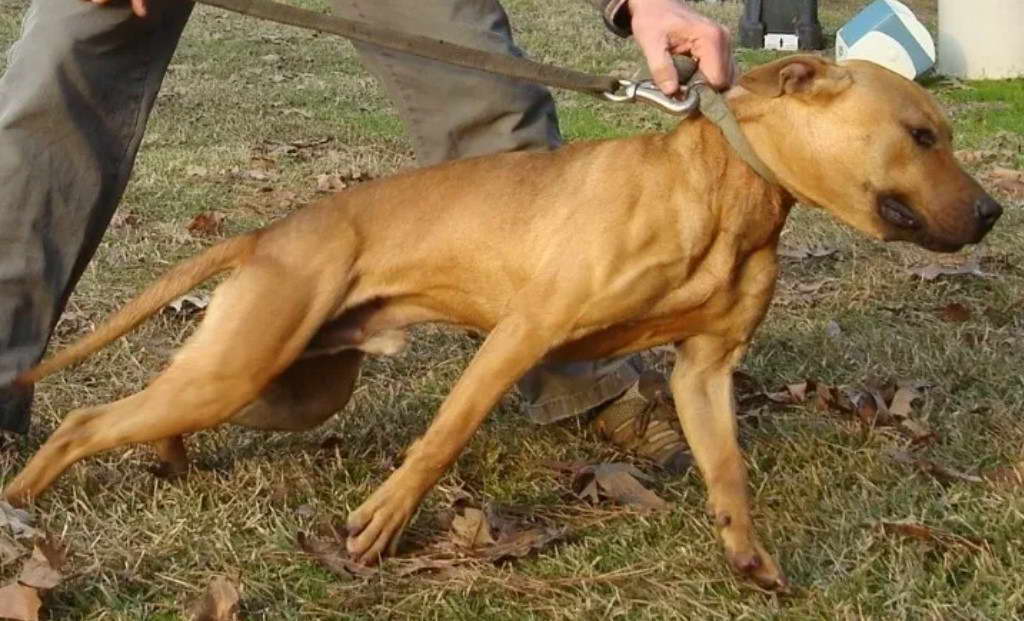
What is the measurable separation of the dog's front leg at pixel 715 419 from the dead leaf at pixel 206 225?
3.20m

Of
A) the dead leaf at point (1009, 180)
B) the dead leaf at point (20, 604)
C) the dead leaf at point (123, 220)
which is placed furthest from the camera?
the dead leaf at point (1009, 180)

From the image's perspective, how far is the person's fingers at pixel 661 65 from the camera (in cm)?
365

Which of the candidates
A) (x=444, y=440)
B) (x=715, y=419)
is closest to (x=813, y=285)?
(x=715, y=419)

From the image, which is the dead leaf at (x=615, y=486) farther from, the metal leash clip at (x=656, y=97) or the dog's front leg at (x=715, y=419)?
the metal leash clip at (x=656, y=97)

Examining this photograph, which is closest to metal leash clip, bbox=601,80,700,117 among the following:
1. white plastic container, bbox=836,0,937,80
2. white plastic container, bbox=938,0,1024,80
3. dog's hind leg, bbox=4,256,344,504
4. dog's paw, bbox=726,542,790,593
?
dog's hind leg, bbox=4,256,344,504

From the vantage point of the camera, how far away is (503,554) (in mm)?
3463

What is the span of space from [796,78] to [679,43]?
0.33 m

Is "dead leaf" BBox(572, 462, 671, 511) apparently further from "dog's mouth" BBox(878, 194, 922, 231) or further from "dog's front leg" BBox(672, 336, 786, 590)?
"dog's mouth" BBox(878, 194, 922, 231)

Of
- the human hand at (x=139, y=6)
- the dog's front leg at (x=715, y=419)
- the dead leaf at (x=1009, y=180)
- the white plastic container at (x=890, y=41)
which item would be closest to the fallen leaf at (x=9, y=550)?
the human hand at (x=139, y=6)

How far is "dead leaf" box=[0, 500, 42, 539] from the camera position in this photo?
3459 mm

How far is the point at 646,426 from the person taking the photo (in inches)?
171

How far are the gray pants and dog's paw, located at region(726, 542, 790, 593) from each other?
150 centimetres

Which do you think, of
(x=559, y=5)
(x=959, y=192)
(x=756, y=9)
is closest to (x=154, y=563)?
(x=959, y=192)

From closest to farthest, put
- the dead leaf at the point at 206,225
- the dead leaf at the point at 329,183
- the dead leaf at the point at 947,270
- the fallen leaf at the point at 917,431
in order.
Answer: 1. the fallen leaf at the point at 917,431
2. the dead leaf at the point at 947,270
3. the dead leaf at the point at 206,225
4. the dead leaf at the point at 329,183
